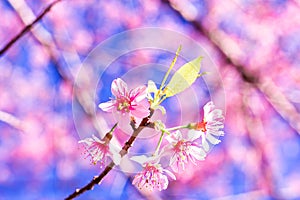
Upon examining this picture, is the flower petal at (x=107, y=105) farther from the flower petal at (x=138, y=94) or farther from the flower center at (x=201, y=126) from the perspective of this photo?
the flower center at (x=201, y=126)

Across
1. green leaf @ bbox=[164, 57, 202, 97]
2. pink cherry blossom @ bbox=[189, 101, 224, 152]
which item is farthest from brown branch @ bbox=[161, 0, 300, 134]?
green leaf @ bbox=[164, 57, 202, 97]

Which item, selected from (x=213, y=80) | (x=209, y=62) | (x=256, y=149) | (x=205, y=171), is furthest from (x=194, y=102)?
(x=205, y=171)

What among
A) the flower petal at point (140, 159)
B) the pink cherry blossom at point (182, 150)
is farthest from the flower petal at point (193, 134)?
the flower petal at point (140, 159)

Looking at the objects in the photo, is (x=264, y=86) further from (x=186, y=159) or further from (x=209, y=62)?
(x=186, y=159)

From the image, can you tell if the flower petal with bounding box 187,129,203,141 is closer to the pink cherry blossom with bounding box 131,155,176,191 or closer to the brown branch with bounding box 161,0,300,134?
the pink cherry blossom with bounding box 131,155,176,191

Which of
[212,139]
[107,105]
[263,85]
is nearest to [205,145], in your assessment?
[212,139]

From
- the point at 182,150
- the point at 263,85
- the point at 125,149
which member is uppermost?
the point at 263,85

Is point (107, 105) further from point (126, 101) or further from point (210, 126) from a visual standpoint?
point (210, 126)
